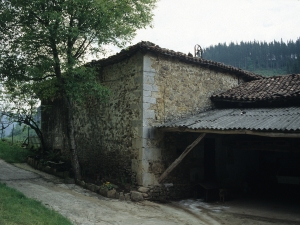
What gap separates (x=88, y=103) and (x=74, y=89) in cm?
253

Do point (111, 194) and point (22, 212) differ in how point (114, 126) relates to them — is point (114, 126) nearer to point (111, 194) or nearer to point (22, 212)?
point (111, 194)

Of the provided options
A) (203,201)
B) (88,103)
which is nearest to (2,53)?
(88,103)

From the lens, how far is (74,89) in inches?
328

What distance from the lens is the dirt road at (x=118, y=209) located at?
6176 millimetres

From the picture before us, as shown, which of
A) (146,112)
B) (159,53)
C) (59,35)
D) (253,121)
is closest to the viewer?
(253,121)

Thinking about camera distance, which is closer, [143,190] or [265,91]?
[143,190]

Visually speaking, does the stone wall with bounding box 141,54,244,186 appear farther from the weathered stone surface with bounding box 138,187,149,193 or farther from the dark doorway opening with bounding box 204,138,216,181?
the dark doorway opening with bounding box 204,138,216,181

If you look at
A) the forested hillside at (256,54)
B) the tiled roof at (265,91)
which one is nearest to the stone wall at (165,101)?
the tiled roof at (265,91)

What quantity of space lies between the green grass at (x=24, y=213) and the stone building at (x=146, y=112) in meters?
3.20

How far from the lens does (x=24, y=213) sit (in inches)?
203

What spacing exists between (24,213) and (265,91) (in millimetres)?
8327

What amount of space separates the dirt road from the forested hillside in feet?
175

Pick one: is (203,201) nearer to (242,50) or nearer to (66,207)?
(66,207)

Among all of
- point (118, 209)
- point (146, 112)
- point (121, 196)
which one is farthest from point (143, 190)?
point (146, 112)
